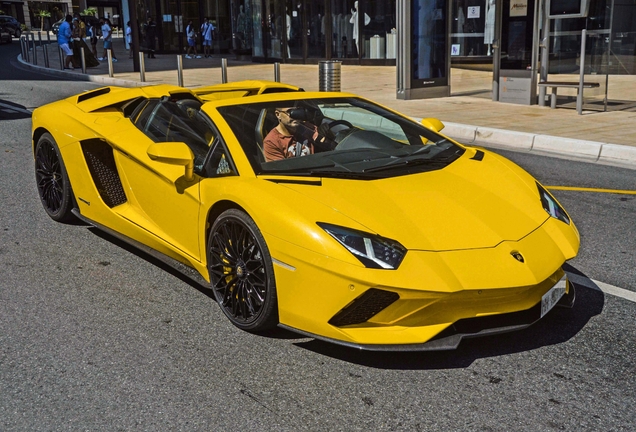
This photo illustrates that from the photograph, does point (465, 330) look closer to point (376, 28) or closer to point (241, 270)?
point (241, 270)

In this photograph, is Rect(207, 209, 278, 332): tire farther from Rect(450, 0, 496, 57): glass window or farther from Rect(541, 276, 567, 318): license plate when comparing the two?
Rect(450, 0, 496, 57): glass window

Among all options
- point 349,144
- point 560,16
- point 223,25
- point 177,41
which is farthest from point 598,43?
point 177,41

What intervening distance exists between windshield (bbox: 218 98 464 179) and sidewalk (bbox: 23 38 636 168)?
5.39 meters

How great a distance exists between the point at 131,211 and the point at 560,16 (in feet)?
36.7

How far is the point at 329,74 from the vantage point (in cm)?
1540

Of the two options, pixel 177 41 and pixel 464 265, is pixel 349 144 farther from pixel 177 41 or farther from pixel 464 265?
pixel 177 41

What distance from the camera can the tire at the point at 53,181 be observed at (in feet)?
19.4

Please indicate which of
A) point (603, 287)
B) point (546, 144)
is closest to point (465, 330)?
point (603, 287)

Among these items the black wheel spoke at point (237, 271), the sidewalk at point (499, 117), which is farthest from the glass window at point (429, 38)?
the black wheel spoke at point (237, 271)

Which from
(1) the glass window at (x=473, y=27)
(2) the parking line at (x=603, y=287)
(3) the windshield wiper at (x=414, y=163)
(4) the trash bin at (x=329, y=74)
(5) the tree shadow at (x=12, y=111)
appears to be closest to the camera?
(3) the windshield wiper at (x=414, y=163)

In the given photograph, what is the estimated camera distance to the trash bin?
15398 mm

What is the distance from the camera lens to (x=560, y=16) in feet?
45.3

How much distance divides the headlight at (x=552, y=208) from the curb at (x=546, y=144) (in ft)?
17.3

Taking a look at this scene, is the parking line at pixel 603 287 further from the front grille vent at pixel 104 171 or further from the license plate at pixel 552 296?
the front grille vent at pixel 104 171
